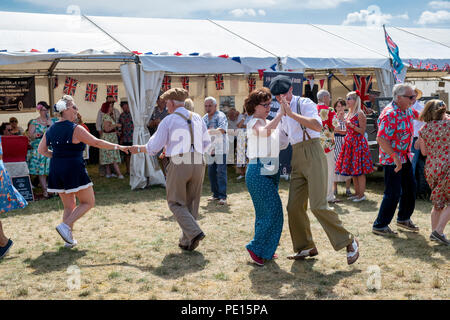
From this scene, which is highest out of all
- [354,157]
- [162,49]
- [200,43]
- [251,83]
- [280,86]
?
[200,43]

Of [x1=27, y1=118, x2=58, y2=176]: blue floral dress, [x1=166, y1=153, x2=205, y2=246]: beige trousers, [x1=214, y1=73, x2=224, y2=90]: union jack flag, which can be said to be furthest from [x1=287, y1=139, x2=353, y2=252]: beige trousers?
[x1=214, y1=73, x2=224, y2=90]: union jack flag

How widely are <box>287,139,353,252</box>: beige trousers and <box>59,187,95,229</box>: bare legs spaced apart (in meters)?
2.31

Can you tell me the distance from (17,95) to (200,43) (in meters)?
4.85

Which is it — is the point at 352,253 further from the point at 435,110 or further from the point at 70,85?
the point at 70,85

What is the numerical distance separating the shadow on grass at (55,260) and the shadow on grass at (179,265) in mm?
927

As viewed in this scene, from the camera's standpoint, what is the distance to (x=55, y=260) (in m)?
5.23

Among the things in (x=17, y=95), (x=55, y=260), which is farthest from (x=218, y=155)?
(x=17, y=95)

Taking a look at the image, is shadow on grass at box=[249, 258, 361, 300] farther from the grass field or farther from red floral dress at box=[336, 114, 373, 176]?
red floral dress at box=[336, 114, 373, 176]

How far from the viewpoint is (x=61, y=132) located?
5.35 metres

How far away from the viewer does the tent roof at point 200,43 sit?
31.5 feet
